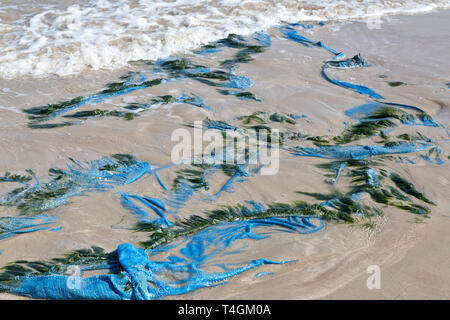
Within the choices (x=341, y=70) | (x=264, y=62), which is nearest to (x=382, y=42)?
(x=341, y=70)

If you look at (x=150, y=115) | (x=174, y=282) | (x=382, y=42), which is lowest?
(x=174, y=282)

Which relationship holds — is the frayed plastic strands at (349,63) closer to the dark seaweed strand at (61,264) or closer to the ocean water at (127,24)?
the ocean water at (127,24)

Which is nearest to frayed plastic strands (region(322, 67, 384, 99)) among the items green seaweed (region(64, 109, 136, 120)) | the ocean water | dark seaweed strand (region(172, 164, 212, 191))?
the ocean water

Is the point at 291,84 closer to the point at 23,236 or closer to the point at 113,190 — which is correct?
the point at 113,190

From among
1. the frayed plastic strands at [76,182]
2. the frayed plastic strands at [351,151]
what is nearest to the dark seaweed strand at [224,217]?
the frayed plastic strands at [76,182]

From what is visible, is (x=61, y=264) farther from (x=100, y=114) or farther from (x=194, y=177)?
(x=100, y=114)

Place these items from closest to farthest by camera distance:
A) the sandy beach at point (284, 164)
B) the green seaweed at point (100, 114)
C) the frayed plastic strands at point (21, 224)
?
the sandy beach at point (284, 164) < the frayed plastic strands at point (21, 224) < the green seaweed at point (100, 114)
